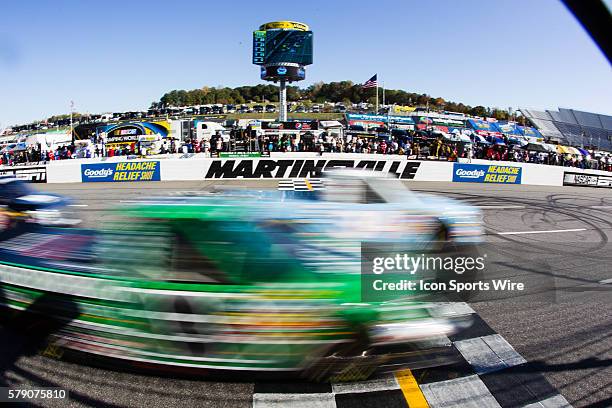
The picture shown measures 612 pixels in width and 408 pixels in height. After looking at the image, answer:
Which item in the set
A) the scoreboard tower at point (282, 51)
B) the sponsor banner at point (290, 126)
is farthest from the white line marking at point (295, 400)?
the scoreboard tower at point (282, 51)

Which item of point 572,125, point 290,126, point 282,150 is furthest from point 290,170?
point 572,125

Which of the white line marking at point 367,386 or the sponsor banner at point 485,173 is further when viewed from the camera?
the sponsor banner at point 485,173

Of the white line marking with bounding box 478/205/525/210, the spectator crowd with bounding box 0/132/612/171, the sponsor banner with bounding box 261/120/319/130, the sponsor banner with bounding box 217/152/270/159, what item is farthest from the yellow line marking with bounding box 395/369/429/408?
the sponsor banner with bounding box 261/120/319/130

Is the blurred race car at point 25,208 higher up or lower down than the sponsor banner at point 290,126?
lower down

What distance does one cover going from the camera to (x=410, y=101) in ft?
340

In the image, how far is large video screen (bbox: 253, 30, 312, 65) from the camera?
42.9 m

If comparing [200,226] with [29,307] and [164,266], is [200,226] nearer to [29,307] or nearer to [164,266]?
[164,266]

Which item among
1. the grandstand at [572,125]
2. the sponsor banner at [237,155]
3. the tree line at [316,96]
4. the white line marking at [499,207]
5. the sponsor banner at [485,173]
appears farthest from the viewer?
the tree line at [316,96]

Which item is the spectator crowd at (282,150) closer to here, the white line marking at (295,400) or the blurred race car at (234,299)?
the blurred race car at (234,299)

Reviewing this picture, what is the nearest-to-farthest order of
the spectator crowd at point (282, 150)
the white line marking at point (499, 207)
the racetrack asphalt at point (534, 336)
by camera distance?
1. the racetrack asphalt at point (534, 336)
2. the white line marking at point (499, 207)
3. the spectator crowd at point (282, 150)

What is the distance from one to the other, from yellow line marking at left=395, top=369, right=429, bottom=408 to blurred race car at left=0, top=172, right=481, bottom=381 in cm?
9

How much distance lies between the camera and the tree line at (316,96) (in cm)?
9806

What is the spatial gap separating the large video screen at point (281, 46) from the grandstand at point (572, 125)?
37.2 metres

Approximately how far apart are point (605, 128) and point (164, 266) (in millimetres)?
77017
